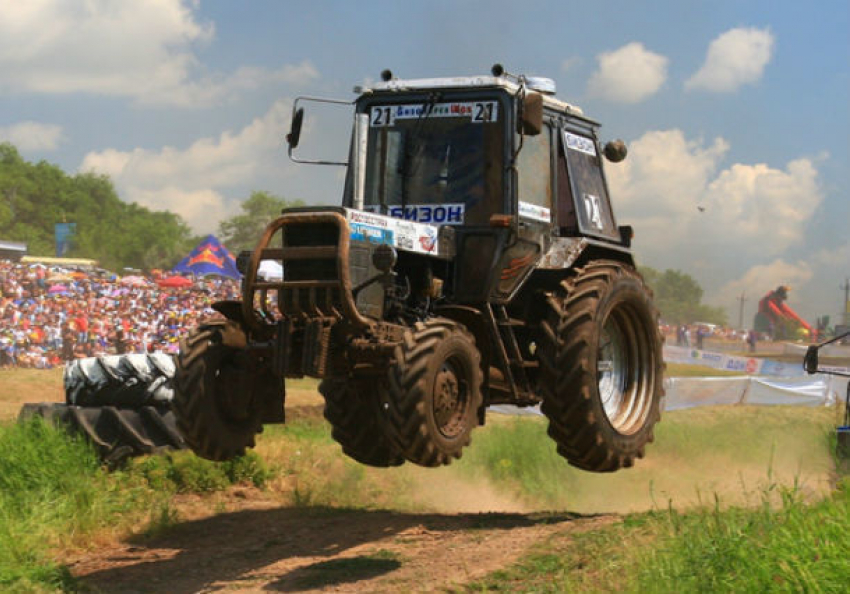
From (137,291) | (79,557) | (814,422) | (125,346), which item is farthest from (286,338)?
(137,291)

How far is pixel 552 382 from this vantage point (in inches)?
335

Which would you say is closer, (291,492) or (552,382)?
(552,382)

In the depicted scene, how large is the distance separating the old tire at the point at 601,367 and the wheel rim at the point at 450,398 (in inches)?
43.2

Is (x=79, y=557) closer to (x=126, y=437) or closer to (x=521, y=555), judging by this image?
(x=126, y=437)

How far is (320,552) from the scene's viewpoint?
823 centimetres

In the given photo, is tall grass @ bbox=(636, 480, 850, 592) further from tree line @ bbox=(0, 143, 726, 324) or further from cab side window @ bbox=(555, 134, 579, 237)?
tree line @ bbox=(0, 143, 726, 324)

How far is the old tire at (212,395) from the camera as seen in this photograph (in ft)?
25.2

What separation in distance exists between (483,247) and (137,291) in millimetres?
24665

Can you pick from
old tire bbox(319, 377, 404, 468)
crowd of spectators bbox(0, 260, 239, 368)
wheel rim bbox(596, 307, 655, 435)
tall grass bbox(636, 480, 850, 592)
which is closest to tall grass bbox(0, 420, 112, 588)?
old tire bbox(319, 377, 404, 468)

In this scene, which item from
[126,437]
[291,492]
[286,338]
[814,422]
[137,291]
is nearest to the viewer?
[286,338]

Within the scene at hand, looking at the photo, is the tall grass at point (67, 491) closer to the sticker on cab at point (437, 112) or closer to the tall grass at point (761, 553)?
the sticker on cab at point (437, 112)

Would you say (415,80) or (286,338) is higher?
(415,80)

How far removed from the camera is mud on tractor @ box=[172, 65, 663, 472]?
741 cm

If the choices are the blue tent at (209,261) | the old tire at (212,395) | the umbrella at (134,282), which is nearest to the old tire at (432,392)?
the old tire at (212,395)
